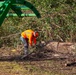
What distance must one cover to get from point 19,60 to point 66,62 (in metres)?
1.85

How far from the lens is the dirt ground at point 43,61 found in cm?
959

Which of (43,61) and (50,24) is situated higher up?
(50,24)

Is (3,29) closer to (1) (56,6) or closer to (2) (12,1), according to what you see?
(1) (56,6)

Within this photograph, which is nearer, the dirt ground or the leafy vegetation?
the dirt ground

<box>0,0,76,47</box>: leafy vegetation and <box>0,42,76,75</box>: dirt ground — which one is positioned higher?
<box>0,0,76,47</box>: leafy vegetation

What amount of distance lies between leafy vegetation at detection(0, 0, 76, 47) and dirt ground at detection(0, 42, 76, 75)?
3.26 ft

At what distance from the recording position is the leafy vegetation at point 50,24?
14.1 meters

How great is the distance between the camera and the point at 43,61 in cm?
1138

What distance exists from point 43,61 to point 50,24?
3277 mm

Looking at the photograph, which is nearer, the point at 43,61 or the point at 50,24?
the point at 43,61

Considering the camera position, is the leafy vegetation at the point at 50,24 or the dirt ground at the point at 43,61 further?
the leafy vegetation at the point at 50,24

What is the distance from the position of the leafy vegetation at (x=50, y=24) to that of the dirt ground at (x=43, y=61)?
994 mm

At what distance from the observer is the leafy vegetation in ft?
46.4

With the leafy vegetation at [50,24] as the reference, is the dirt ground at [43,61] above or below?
below
